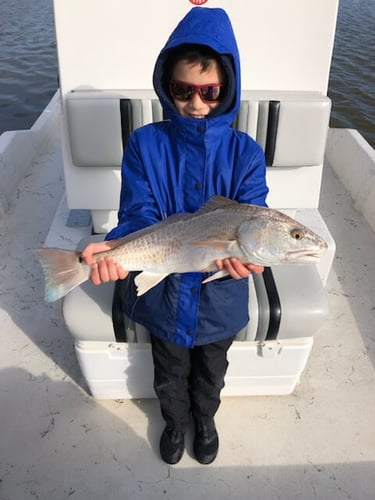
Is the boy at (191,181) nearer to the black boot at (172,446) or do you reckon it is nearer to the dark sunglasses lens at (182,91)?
the dark sunglasses lens at (182,91)

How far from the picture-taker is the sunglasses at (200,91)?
192 centimetres

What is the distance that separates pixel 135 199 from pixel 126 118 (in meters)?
0.90

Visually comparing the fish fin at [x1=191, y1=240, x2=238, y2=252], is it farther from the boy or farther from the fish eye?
the fish eye

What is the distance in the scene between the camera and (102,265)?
6.47 feet

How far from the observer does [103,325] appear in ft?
7.97

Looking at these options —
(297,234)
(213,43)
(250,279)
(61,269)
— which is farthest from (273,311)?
(213,43)

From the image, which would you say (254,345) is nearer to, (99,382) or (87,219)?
(99,382)

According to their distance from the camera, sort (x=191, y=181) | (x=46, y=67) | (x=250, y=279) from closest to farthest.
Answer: (x=191, y=181) < (x=250, y=279) < (x=46, y=67)

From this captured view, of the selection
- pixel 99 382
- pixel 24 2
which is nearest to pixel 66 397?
pixel 99 382

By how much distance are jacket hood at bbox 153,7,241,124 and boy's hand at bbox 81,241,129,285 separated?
0.69 m

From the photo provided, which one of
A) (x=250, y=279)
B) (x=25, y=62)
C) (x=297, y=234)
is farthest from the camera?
(x=25, y=62)

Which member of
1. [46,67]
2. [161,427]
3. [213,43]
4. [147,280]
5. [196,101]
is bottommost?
[161,427]

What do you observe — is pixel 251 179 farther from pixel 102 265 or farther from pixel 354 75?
pixel 354 75

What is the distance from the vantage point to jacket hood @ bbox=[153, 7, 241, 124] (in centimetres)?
183
